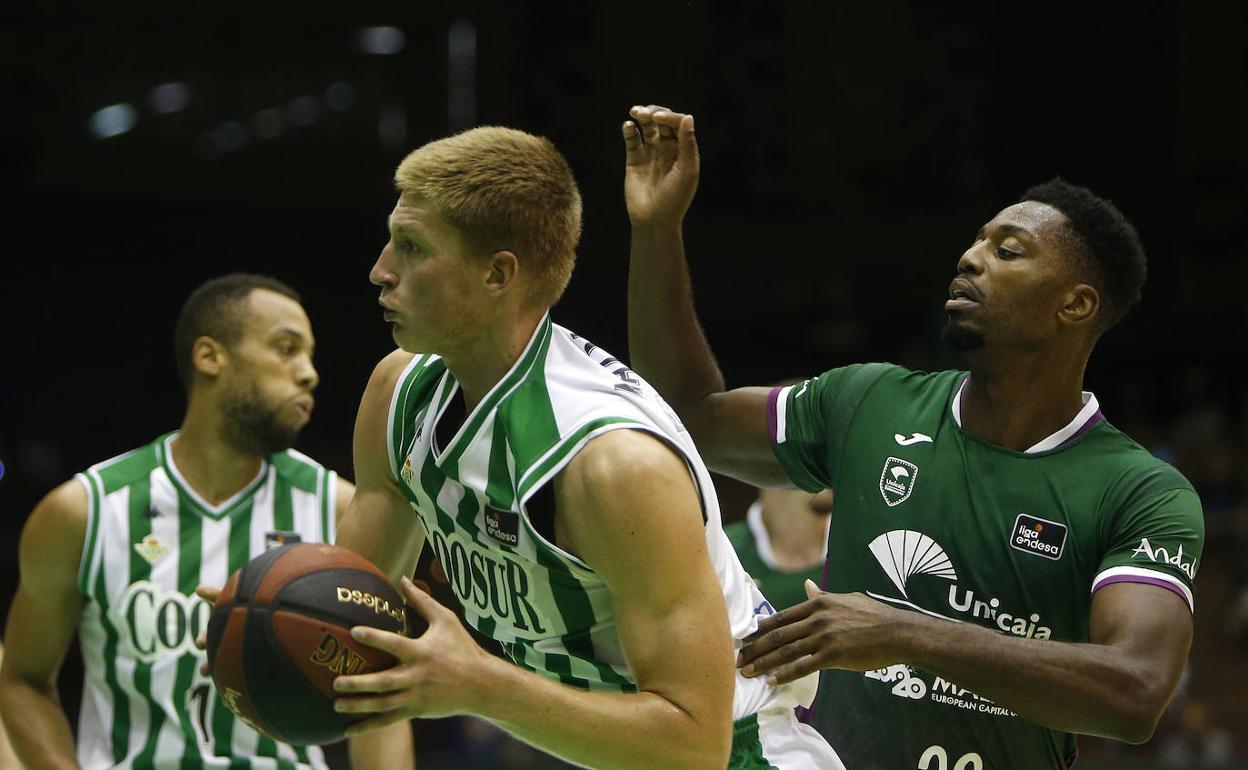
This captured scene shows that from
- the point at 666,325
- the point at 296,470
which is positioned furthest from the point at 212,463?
the point at 666,325

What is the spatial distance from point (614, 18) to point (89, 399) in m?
6.27

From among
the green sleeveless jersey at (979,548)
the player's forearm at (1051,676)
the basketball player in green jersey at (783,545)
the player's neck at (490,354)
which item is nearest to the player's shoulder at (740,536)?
the basketball player in green jersey at (783,545)

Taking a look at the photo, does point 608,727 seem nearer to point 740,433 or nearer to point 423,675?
point 423,675

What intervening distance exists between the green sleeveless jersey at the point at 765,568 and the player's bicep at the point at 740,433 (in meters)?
2.02

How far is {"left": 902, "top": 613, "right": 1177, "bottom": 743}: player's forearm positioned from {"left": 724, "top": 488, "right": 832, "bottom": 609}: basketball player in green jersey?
2.97 m

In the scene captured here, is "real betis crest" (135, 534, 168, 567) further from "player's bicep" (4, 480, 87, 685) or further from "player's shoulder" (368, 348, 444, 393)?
"player's shoulder" (368, 348, 444, 393)

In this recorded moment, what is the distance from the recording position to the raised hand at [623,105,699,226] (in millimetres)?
3963

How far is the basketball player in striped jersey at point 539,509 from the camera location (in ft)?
9.22

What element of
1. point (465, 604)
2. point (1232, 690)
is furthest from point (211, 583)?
point (1232, 690)

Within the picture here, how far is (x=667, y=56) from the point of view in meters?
15.4

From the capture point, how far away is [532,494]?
302 centimetres

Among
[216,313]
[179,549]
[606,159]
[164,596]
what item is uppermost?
[606,159]

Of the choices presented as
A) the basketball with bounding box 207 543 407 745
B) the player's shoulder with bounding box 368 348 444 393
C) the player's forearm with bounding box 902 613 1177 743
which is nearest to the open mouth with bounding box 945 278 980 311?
the player's forearm with bounding box 902 613 1177 743

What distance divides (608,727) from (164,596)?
8.78 feet
